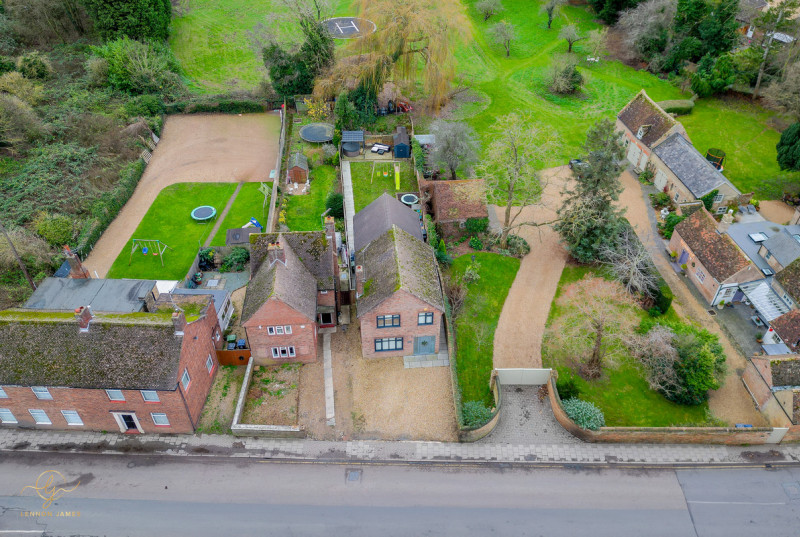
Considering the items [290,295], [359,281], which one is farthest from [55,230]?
[359,281]

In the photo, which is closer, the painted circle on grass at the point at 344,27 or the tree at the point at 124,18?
the tree at the point at 124,18

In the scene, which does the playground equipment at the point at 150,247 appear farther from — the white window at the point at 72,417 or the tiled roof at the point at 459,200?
the tiled roof at the point at 459,200

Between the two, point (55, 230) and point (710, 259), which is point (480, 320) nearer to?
Result: point (710, 259)

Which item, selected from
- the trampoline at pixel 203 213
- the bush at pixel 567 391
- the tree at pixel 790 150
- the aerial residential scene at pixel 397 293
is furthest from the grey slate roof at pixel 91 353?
the tree at pixel 790 150

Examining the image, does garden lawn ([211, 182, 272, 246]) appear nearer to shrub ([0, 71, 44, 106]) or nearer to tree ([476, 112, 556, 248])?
tree ([476, 112, 556, 248])

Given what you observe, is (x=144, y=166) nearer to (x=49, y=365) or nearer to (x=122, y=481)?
(x=49, y=365)

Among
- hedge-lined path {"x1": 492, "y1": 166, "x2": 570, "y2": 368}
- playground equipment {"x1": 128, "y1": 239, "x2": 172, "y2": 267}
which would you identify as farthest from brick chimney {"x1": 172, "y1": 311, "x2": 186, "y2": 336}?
hedge-lined path {"x1": 492, "y1": 166, "x2": 570, "y2": 368}

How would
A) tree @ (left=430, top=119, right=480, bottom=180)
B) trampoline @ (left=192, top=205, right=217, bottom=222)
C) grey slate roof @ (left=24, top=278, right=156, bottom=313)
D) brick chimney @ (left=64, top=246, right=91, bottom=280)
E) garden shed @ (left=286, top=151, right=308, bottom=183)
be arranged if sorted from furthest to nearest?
1. garden shed @ (left=286, top=151, right=308, bottom=183)
2. tree @ (left=430, top=119, right=480, bottom=180)
3. trampoline @ (left=192, top=205, right=217, bottom=222)
4. brick chimney @ (left=64, top=246, right=91, bottom=280)
5. grey slate roof @ (left=24, top=278, right=156, bottom=313)
